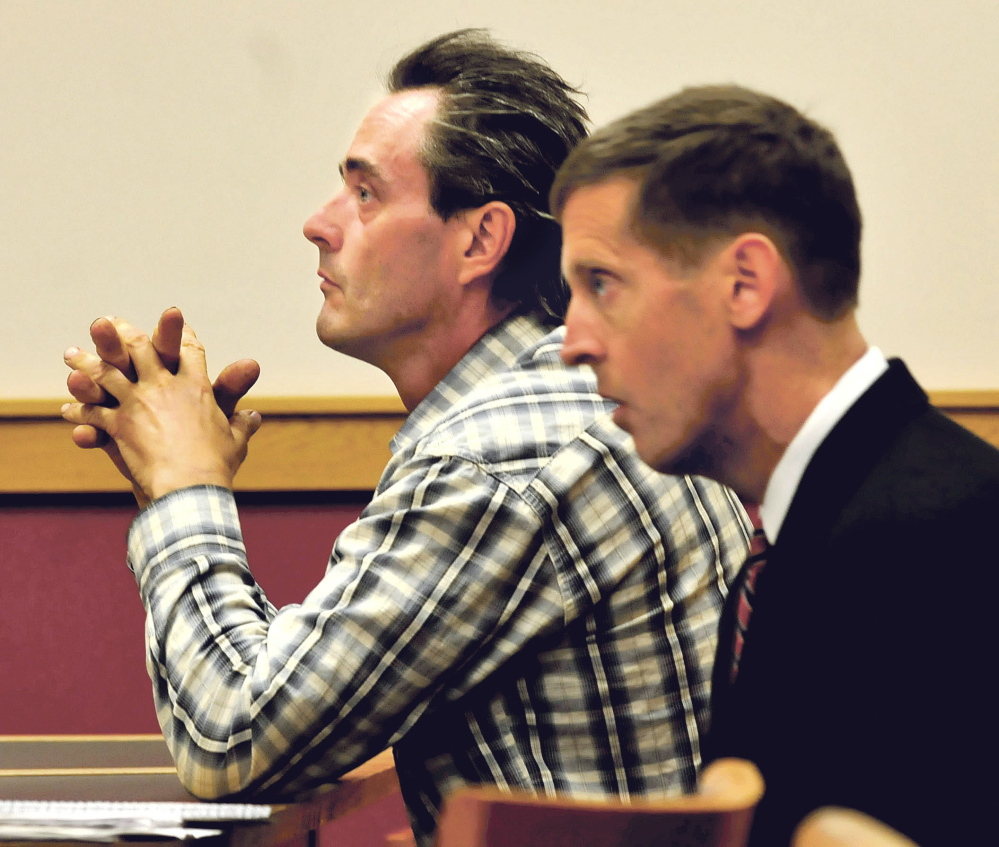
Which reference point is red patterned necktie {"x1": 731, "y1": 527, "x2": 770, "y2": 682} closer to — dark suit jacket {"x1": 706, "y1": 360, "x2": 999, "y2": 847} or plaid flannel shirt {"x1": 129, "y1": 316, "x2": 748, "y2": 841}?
dark suit jacket {"x1": 706, "y1": 360, "x2": 999, "y2": 847}

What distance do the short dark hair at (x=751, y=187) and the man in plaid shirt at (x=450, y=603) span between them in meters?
0.28

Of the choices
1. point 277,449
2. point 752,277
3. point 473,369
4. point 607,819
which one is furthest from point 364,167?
point 607,819

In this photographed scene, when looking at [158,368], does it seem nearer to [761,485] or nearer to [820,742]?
[761,485]

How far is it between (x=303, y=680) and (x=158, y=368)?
0.39m

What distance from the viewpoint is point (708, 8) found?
2006 mm

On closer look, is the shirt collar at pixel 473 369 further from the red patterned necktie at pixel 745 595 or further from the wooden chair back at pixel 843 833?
the wooden chair back at pixel 843 833

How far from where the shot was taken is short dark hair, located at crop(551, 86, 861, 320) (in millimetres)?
744

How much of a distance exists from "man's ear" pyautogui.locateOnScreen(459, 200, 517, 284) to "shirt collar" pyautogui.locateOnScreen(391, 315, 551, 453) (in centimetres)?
7

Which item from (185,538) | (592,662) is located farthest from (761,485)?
(185,538)

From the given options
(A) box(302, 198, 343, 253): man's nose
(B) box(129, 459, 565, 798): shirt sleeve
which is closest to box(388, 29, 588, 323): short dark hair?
(A) box(302, 198, 343, 253): man's nose

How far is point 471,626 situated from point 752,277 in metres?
0.37

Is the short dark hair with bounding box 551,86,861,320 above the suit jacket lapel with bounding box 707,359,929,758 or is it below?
above

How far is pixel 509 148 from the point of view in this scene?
4.17 ft

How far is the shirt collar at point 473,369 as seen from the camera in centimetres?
119
